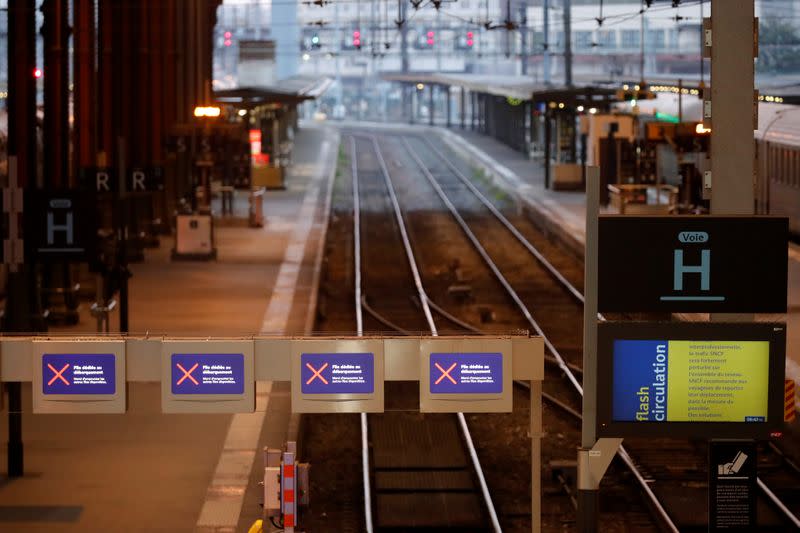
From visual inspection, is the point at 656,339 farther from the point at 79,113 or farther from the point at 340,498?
the point at 79,113

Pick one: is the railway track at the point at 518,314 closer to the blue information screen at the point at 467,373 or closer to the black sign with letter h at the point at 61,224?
the blue information screen at the point at 467,373

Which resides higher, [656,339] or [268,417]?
[656,339]

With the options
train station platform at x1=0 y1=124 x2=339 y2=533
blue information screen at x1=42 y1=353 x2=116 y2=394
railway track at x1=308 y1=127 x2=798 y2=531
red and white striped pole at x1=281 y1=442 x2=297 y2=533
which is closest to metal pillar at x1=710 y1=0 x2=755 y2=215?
red and white striped pole at x1=281 y1=442 x2=297 y2=533

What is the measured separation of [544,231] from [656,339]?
31.2 meters

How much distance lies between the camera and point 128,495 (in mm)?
14789

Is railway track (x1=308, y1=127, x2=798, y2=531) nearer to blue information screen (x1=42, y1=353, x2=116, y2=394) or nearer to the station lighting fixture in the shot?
blue information screen (x1=42, y1=353, x2=116, y2=394)

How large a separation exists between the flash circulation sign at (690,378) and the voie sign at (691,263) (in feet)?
0.58

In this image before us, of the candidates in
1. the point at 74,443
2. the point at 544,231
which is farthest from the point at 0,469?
the point at 544,231

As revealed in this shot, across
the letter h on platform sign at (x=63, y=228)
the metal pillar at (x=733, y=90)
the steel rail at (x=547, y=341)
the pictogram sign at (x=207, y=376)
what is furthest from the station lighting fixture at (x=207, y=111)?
the metal pillar at (x=733, y=90)

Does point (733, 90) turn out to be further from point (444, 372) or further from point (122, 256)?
point (122, 256)

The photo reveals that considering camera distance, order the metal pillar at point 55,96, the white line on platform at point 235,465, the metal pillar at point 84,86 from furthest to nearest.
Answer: the metal pillar at point 84,86
the metal pillar at point 55,96
the white line on platform at point 235,465

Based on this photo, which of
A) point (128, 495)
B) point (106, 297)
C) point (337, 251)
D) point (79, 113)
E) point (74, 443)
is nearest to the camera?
point (128, 495)

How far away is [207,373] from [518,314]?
1613 centimetres

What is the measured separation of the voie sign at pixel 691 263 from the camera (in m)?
10.5
